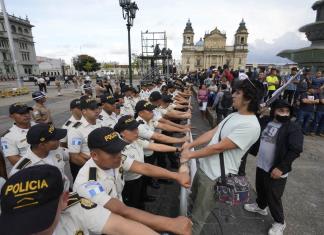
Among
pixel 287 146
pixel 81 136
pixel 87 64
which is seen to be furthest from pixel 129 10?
pixel 87 64

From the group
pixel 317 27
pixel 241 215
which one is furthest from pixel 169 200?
pixel 317 27

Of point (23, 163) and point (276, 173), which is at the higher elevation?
point (23, 163)

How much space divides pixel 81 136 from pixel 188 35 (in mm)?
93736

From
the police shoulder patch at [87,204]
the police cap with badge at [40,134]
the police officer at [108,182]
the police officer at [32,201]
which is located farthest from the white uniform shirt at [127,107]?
the police officer at [32,201]

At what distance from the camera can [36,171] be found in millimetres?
1148

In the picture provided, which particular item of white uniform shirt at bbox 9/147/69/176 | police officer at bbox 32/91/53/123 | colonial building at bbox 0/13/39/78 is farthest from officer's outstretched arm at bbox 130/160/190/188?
colonial building at bbox 0/13/39/78

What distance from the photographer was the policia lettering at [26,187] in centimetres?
106

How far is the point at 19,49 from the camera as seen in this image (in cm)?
6819

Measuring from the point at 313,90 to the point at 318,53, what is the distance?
2.20m

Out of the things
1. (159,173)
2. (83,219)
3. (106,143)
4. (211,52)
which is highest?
(211,52)

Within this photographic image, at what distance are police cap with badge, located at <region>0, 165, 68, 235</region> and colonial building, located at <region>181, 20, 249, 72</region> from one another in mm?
91005

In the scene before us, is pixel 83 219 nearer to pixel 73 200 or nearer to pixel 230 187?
pixel 73 200

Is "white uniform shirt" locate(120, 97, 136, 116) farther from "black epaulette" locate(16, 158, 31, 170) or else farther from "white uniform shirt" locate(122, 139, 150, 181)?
"black epaulette" locate(16, 158, 31, 170)

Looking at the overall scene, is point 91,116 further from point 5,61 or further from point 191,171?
point 5,61
